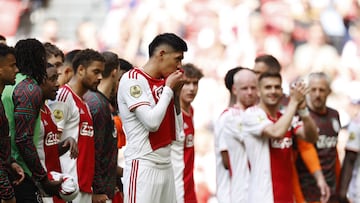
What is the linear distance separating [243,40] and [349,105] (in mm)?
2441

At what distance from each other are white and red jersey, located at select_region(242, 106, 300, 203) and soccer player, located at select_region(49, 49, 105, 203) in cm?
164

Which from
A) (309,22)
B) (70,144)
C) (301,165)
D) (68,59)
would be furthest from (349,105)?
(70,144)

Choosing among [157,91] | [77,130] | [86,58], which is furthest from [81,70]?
[157,91]

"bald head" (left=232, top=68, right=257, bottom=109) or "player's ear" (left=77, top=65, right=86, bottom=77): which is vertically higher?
"player's ear" (left=77, top=65, right=86, bottom=77)

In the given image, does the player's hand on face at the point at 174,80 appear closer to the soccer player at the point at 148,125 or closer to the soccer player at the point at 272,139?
the soccer player at the point at 148,125

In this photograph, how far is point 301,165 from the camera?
34.0 feet

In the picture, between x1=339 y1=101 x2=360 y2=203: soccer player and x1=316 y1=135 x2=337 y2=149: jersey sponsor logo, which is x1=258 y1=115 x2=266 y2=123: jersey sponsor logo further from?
x1=339 y1=101 x2=360 y2=203: soccer player

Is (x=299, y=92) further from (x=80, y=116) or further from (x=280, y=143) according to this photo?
(x=80, y=116)

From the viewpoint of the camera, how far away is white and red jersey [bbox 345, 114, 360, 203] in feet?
35.6

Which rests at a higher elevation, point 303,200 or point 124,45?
point 124,45

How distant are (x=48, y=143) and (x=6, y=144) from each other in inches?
45.1

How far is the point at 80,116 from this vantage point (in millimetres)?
8859

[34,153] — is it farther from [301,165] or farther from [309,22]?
[309,22]

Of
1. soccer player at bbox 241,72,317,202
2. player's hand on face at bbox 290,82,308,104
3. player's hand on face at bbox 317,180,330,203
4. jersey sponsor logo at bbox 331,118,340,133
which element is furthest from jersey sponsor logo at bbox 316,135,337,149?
player's hand on face at bbox 290,82,308,104
